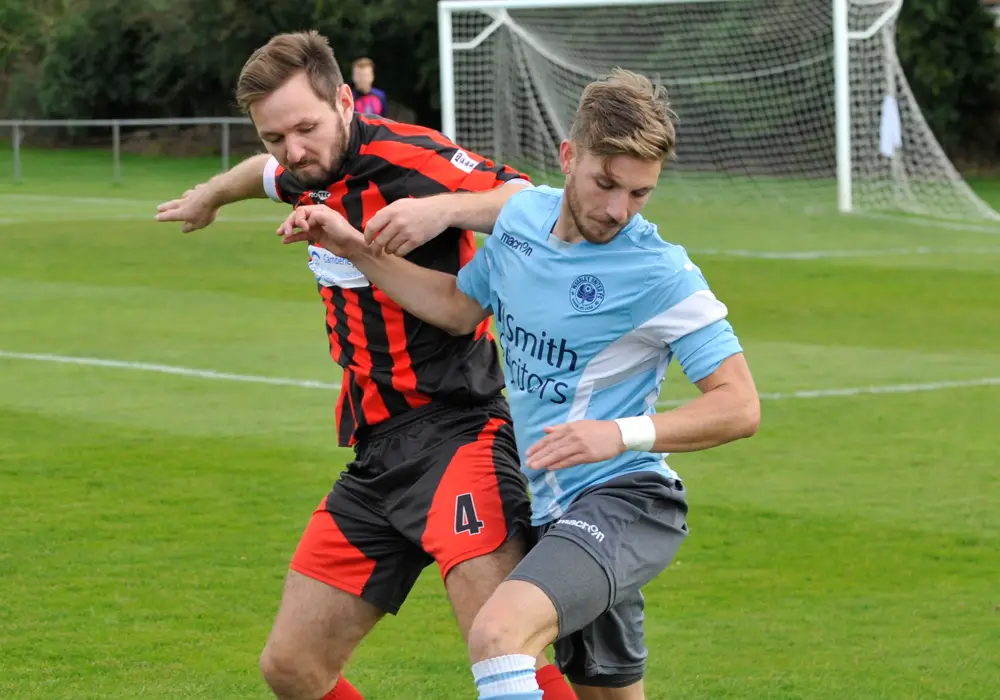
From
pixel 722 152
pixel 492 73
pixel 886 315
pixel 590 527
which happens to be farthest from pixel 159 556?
pixel 722 152

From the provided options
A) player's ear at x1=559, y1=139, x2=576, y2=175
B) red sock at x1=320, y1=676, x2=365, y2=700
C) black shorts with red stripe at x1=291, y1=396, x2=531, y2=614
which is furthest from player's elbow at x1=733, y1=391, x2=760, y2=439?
red sock at x1=320, y1=676, x2=365, y2=700

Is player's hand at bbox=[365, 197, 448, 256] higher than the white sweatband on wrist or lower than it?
higher

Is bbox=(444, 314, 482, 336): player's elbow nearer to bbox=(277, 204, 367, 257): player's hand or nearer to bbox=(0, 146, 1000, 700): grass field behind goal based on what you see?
bbox=(277, 204, 367, 257): player's hand

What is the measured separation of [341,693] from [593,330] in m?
1.34

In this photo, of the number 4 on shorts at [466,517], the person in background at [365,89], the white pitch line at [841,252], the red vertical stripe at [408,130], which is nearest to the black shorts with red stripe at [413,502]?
the number 4 on shorts at [466,517]

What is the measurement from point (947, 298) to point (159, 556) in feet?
31.5

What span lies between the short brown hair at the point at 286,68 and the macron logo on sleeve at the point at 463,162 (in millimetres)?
411

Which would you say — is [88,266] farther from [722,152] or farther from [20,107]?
[20,107]

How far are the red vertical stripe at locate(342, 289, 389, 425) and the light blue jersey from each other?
549mm

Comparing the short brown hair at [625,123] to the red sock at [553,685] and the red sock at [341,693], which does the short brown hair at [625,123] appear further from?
the red sock at [341,693]

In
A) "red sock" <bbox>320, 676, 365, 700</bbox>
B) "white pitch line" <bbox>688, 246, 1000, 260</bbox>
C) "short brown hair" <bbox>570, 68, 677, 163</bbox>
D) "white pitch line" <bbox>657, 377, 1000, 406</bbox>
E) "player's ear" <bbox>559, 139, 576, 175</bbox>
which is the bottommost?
"white pitch line" <bbox>688, 246, 1000, 260</bbox>

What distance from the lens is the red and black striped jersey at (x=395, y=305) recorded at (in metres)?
4.49

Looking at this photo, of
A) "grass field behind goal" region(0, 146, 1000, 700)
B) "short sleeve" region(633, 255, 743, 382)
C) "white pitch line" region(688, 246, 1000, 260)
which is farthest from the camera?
"white pitch line" region(688, 246, 1000, 260)

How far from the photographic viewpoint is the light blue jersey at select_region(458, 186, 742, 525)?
383 cm
